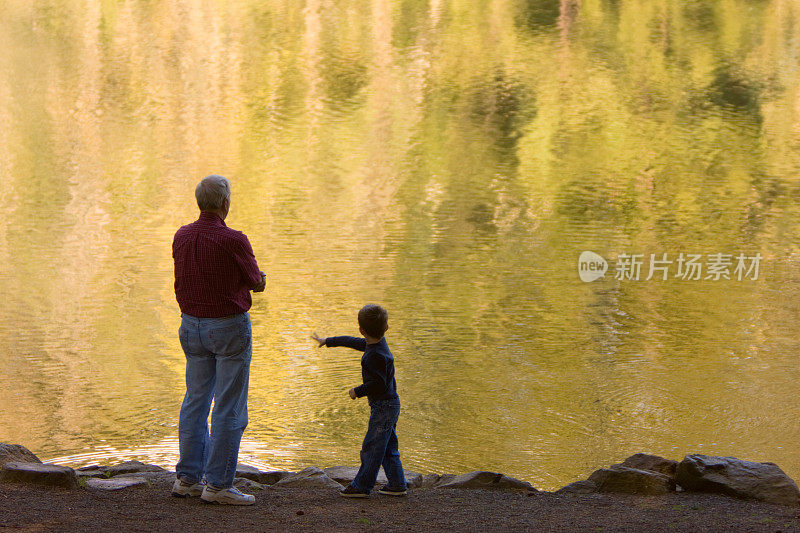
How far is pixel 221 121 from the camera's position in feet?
61.4

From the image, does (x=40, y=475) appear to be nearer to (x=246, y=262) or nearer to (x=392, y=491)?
(x=246, y=262)

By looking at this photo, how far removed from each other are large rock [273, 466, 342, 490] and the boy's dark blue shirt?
23.3 inches

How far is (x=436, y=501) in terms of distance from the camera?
425cm

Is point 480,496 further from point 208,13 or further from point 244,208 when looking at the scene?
point 208,13

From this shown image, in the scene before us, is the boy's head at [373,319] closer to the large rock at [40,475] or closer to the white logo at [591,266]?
the large rock at [40,475]

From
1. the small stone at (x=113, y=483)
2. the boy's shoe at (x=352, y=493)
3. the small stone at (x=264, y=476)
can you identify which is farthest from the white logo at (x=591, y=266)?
the small stone at (x=113, y=483)

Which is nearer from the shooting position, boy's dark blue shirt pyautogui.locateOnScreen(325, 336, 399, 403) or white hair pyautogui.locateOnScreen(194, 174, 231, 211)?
white hair pyautogui.locateOnScreen(194, 174, 231, 211)

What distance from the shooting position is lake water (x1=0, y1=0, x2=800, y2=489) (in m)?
6.40

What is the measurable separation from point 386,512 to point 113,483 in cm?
131

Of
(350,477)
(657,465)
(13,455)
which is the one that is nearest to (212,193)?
(350,477)

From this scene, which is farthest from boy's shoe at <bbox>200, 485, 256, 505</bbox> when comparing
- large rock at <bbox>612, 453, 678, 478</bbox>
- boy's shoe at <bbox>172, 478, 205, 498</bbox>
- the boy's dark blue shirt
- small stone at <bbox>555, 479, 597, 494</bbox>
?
large rock at <bbox>612, 453, 678, 478</bbox>

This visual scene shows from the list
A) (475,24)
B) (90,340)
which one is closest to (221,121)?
(475,24)

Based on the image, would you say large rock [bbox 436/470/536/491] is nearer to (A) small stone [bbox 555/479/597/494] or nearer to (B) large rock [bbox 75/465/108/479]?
(A) small stone [bbox 555/479/597/494]

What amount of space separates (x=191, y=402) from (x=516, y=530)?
1.45 metres
